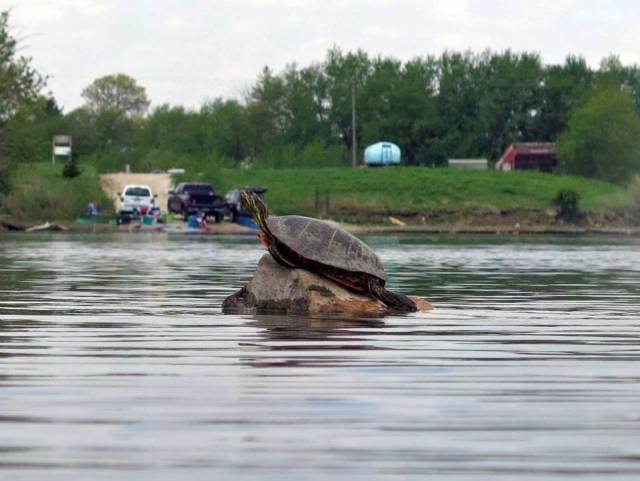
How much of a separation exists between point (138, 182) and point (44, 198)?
17846 mm

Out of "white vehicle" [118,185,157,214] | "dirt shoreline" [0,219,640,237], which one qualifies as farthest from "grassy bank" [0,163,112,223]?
"white vehicle" [118,185,157,214]

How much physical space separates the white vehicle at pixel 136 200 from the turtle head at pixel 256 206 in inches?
2049

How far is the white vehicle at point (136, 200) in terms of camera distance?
238 ft

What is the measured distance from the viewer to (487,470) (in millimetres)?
8438

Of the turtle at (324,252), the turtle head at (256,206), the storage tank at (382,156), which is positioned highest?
the storage tank at (382,156)

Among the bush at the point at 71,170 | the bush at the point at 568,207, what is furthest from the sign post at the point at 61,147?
the bush at the point at 568,207

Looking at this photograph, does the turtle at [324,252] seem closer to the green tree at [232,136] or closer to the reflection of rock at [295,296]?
the reflection of rock at [295,296]

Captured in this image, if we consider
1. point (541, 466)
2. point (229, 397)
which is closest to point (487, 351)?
point (229, 397)

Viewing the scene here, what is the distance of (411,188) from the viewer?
301 feet

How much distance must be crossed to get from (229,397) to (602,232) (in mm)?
69827

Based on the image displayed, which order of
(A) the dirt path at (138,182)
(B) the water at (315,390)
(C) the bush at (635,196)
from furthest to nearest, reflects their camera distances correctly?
(C) the bush at (635,196), (A) the dirt path at (138,182), (B) the water at (315,390)

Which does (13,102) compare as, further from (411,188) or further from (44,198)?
(411,188)

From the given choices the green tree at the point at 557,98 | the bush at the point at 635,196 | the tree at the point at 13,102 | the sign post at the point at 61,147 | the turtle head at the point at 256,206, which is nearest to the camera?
the turtle head at the point at 256,206

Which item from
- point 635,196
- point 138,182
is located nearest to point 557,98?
point 635,196
